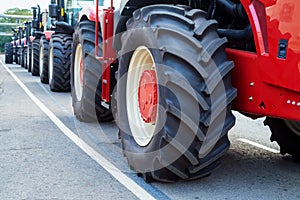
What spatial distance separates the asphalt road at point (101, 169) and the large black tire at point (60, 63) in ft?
11.3

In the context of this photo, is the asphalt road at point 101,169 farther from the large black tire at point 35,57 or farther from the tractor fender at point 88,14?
the large black tire at point 35,57

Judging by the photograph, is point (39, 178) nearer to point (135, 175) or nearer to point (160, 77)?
point (135, 175)

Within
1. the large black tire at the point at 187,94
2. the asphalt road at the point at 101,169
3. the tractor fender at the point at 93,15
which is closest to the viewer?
the large black tire at the point at 187,94

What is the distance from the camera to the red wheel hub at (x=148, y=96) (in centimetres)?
397

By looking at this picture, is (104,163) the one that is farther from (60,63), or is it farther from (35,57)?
(35,57)

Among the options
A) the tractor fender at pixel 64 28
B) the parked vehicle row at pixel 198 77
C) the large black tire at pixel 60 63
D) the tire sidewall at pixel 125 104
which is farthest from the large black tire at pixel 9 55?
the tire sidewall at pixel 125 104

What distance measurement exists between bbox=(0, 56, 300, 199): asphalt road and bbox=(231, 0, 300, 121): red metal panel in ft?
2.87

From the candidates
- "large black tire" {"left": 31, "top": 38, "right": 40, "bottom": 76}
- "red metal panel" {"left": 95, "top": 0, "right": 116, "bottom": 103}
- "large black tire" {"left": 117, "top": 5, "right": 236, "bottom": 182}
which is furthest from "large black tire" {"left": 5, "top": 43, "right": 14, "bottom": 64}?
"large black tire" {"left": 117, "top": 5, "right": 236, "bottom": 182}

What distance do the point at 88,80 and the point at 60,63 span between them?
159 inches

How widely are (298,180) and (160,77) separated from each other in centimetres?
167

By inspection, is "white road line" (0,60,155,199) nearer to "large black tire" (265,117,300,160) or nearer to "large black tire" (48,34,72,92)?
"large black tire" (265,117,300,160)

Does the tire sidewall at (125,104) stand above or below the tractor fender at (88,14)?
below

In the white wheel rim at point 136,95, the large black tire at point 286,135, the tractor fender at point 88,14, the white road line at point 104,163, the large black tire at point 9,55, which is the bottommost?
the large black tire at point 9,55

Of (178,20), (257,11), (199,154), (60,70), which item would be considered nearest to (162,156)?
(199,154)
